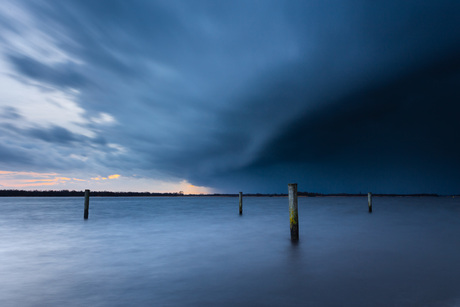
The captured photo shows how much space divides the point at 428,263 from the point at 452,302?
14.3 feet

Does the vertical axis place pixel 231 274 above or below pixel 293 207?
below

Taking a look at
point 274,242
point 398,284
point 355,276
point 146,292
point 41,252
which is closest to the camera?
point 146,292

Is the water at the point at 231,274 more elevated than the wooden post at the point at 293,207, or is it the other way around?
the wooden post at the point at 293,207

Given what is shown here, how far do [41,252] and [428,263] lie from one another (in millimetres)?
14887

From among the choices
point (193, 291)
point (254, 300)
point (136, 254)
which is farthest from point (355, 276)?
point (136, 254)

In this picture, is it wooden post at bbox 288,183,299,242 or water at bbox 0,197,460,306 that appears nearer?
water at bbox 0,197,460,306

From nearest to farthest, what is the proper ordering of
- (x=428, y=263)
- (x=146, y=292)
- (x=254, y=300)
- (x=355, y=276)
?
(x=254, y=300) < (x=146, y=292) < (x=355, y=276) < (x=428, y=263)

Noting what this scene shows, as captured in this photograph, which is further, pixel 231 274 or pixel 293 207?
pixel 293 207

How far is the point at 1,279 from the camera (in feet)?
24.8

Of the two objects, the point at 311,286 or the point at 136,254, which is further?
the point at 136,254

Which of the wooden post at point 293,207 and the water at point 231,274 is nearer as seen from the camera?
the water at point 231,274

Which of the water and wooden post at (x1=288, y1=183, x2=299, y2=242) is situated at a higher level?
wooden post at (x1=288, y1=183, x2=299, y2=242)

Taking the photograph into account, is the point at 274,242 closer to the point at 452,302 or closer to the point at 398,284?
the point at 398,284

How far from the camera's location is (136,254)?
11094mm
